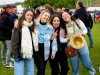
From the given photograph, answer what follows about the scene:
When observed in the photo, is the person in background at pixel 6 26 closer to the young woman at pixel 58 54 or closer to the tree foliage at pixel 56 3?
the young woman at pixel 58 54

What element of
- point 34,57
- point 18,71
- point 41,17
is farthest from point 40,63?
point 41,17

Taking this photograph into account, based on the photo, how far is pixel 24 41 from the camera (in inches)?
209

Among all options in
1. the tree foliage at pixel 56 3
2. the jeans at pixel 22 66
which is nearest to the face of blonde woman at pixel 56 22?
the jeans at pixel 22 66

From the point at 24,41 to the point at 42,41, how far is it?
21.0 inches

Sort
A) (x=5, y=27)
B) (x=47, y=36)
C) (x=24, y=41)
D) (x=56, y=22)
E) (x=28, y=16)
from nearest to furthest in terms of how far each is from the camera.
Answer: (x=24, y=41)
(x=28, y=16)
(x=47, y=36)
(x=56, y=22)
(x=5, y=27)

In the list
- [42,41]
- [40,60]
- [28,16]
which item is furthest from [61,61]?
[28,16]

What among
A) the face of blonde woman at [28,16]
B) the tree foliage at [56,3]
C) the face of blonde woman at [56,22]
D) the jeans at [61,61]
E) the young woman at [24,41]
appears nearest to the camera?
the young woman at [24,41]

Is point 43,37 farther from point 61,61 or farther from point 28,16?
point 61,61

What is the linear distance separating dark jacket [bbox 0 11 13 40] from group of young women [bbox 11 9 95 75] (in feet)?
6.84

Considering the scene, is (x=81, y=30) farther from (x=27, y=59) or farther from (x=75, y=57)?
(x=27, y=59)

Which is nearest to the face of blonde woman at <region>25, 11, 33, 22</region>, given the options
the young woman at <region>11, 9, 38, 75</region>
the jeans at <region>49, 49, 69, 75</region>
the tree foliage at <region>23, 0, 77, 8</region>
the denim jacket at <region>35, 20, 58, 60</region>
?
the young woman at <region>11, 9, 38, 75</region>

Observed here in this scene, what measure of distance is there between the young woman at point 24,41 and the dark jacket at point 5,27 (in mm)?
2256

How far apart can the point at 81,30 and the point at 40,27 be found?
3.24 ft

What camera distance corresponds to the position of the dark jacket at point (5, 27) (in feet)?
25.0
